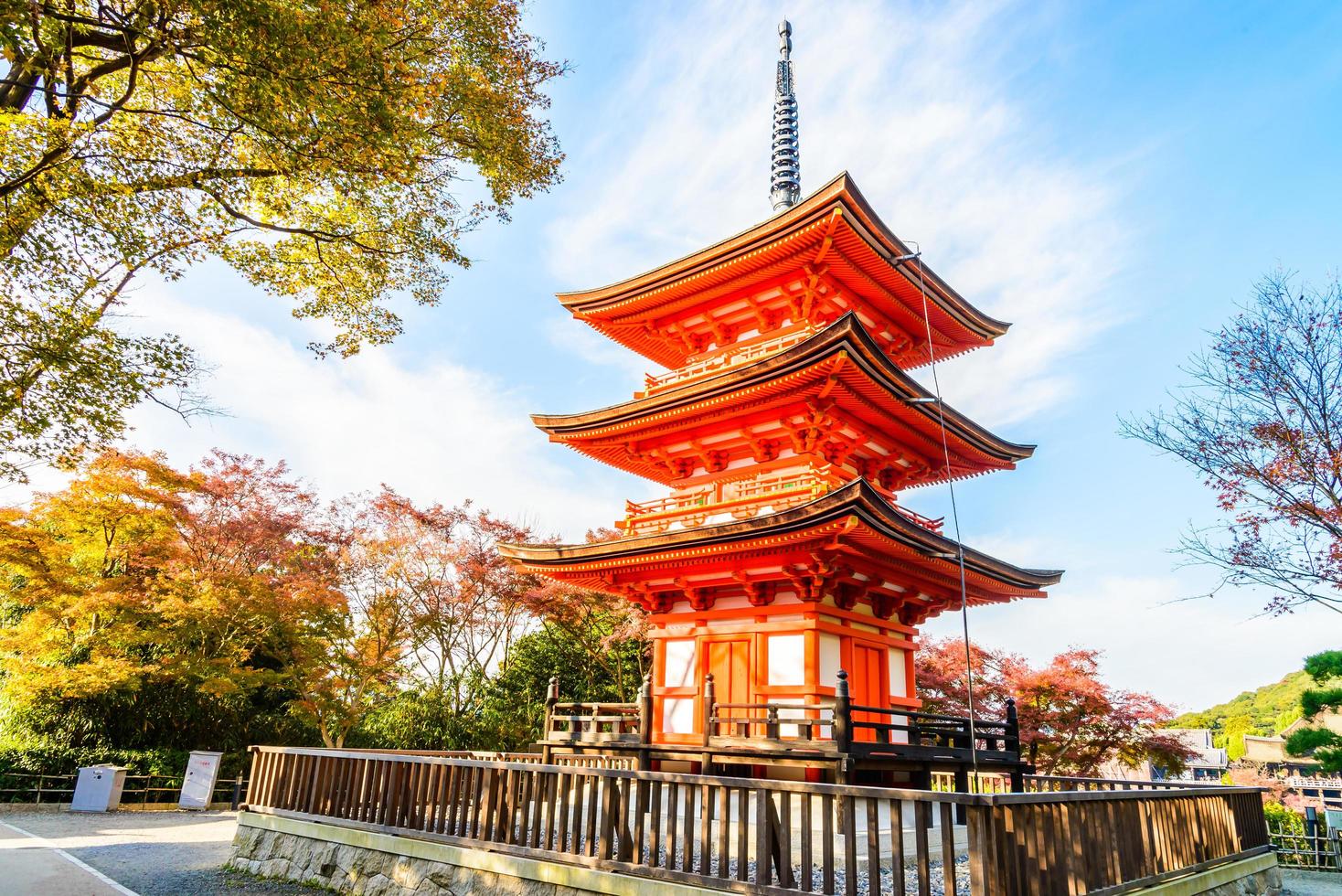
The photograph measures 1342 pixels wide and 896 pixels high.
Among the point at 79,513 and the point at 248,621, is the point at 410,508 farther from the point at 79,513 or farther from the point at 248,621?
the point at 79,513

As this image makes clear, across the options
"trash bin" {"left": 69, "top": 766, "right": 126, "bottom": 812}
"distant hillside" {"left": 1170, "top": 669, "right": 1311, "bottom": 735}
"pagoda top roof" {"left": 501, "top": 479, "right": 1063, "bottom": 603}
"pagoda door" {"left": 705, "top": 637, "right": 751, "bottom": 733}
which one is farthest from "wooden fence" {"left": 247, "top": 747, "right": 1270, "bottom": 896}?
"distant hillside" {"left": 1170, "top": 669, "right": 1311, "bottom": 735}

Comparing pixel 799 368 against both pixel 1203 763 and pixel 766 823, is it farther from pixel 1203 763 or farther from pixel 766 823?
pixel 1203 763

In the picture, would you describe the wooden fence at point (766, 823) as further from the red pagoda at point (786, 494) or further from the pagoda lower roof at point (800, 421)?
the pagoda lower roof at point (800, 421)

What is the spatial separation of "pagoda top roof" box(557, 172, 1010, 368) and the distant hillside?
1853 inches

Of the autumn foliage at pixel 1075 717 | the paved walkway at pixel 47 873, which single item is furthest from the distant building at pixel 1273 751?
the paved walkway at pixel 47 873

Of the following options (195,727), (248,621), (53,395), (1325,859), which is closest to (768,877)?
(53,395)

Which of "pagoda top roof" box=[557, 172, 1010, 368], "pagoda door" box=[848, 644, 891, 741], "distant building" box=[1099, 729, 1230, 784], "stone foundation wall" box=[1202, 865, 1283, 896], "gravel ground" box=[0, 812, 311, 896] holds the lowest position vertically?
"gravel ground" box=[0, 812, 311, 896]

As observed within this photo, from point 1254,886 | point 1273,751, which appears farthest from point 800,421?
point 1273,751

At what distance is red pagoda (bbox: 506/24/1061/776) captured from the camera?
1127 cm

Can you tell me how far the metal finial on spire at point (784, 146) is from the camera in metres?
17.3

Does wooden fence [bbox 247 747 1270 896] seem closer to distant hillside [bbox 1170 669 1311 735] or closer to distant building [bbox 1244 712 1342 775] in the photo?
distant building [bbox 1244 712 1342 775]

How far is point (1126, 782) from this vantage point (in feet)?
41.8

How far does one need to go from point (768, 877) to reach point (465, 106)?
839 cm

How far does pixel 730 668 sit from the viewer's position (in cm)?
1272
